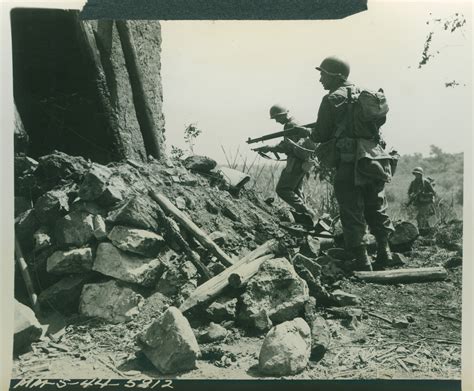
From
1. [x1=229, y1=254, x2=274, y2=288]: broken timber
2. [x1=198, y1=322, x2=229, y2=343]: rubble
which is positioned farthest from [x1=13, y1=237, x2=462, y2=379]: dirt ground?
[x1=229, y1=254, x2=274, y2=288]: broken timber

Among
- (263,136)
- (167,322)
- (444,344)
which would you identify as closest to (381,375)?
(444,344)

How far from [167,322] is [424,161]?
2846 millimetres

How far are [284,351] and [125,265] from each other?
1.62 m

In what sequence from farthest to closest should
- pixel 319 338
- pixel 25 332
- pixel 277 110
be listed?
pixel 277 110 < pixel 25 332 < pixel 319 338

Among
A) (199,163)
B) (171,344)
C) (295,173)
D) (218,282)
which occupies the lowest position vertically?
(171,344)

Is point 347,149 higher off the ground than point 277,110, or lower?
lower

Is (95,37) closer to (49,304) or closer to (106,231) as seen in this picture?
(106,231)

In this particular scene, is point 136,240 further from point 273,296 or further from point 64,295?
point 273,296

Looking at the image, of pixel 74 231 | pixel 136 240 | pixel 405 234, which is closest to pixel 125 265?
pixel 136 240

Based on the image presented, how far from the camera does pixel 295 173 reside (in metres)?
6.15

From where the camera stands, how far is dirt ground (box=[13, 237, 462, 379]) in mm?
4988

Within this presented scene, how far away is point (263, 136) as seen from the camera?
571 cm

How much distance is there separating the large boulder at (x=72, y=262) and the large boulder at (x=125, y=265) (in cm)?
8

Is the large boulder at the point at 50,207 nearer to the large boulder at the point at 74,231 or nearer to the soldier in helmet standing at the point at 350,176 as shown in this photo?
the large boulder at the point at 74,231
